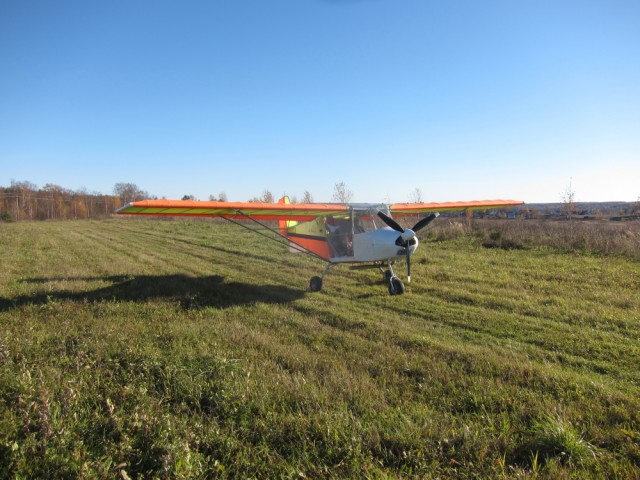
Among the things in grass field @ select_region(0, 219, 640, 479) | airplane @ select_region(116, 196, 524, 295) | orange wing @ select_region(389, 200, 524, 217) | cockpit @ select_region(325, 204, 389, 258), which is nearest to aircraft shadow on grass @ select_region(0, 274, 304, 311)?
grass field @ select_region(0, 219, 640, 479)

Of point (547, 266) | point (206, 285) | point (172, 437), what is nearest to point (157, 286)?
point (206, 285)

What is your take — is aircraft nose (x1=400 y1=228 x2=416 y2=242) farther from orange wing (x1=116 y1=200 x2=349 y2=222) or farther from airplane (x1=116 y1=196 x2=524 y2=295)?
orange wing (x1=116 y1=200 x2=349 y2=222)

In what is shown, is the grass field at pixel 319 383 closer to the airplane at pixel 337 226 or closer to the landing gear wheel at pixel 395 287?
the landing gear wheel at pixel 395 287

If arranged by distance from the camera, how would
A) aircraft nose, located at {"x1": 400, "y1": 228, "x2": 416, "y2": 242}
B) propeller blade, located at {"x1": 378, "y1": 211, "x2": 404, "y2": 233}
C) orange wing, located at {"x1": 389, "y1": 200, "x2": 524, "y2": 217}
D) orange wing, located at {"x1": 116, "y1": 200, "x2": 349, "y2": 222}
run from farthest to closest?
orange wing, located at {"x1": 389, "y1": 200, "x2": 524, "y2": 217} → propeller blade, located at {"x1": 378, "y1": 211, "x2": 404, "y2": 233} → aircraft nose, located at {"x1": 400, "y1": 228, "x2": 416, "y2": 242} → orange wing, located at {"x1": 116, "y1": 200, "x2": 349, "y2": 222}

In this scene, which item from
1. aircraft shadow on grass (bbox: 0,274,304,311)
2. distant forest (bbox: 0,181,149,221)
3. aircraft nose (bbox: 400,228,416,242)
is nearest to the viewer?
aircraft shadow on grass (bbox: 0,274,304,311)

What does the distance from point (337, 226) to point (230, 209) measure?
10.0 ft

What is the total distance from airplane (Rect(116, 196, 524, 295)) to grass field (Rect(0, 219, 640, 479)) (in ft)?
3.51

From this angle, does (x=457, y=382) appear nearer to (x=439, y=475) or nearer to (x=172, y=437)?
(x=439, y=475)

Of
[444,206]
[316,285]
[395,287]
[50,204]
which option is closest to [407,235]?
[395,287]

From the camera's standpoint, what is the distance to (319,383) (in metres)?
3.93

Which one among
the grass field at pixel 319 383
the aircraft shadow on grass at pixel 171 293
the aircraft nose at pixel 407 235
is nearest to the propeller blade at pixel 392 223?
the aircraft nose at pixel 407 235

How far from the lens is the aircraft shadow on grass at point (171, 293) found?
7.57 m

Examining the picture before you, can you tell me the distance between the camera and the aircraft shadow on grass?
7.57 meters

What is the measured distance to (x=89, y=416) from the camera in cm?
314
